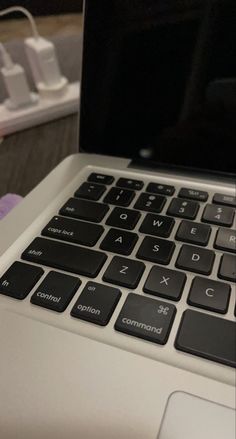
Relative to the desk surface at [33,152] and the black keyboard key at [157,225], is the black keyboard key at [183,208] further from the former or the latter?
the desk surface at [33,152]

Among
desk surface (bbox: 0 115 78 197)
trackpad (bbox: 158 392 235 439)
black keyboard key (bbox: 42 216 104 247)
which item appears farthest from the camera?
desk surface (bbox: 0 115 78 197)

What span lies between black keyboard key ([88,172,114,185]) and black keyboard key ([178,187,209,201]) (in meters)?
0.07

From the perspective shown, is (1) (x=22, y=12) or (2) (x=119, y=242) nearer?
(2) (x=119, y=242)

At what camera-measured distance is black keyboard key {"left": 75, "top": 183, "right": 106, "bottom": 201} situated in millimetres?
340

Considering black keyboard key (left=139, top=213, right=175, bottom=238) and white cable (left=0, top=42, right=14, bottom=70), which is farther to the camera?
white cable (left=0, top=42, right=14, bottom=70)

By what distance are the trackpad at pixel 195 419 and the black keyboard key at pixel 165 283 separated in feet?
0.21

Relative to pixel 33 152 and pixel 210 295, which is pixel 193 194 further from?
pixel 33 152

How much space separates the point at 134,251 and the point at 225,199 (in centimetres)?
10

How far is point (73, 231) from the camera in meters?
0.30

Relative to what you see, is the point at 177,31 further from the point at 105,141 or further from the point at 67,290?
the point at 67,290

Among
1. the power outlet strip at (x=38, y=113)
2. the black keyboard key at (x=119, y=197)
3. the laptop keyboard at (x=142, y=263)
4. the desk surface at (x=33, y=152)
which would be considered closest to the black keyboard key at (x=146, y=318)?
the laptop keyboard at (x=142, y=263)

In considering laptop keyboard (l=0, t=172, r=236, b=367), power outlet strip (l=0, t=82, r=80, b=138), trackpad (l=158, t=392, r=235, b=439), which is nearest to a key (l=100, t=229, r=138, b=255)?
laptop keyboard (l=0, t=172, r=236, b=367)

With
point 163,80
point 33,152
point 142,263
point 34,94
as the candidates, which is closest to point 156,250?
point 142,263

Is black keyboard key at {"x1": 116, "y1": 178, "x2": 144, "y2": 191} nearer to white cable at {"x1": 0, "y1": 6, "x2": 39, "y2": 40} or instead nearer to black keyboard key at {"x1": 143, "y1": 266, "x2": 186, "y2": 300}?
black keyboard key at {"x1": 143, "y1": 266, "x2": 186, "y2": 300}
